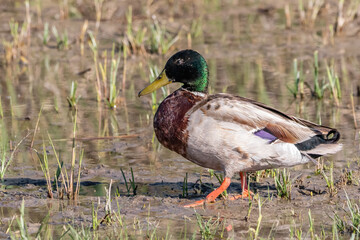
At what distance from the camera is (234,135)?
4930 millimetres

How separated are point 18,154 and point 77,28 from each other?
6.08 metres

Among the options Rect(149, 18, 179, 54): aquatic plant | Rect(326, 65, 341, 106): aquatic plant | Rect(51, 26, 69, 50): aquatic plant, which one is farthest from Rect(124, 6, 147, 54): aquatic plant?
Rect(326, 65, 341, 106): aquatic plant

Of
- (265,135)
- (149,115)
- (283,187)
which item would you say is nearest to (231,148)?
(265,135)

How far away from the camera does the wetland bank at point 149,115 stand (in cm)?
457

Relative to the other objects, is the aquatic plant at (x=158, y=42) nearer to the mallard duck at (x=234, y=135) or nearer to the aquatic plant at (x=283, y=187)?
the mallard duck at (x=234, y=135)

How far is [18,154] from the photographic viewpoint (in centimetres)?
634

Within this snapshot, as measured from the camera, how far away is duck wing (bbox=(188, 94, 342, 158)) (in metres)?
5.00

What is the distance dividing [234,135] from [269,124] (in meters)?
0.30

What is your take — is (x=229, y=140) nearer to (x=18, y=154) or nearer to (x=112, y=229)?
(x=112, y=229)

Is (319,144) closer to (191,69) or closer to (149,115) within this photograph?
(191,69)

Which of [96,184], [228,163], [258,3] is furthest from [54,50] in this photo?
[228,163]

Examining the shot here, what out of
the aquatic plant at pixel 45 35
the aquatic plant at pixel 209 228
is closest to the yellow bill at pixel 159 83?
the aquatic plant at pixel 209 228

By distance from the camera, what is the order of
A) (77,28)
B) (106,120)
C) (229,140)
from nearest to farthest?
1. (229,140)
2. (106,120)
3. (77,28)

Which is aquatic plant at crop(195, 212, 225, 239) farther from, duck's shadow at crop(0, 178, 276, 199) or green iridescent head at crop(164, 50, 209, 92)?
green iridescent head at crop(164, 50, 209, 92)
